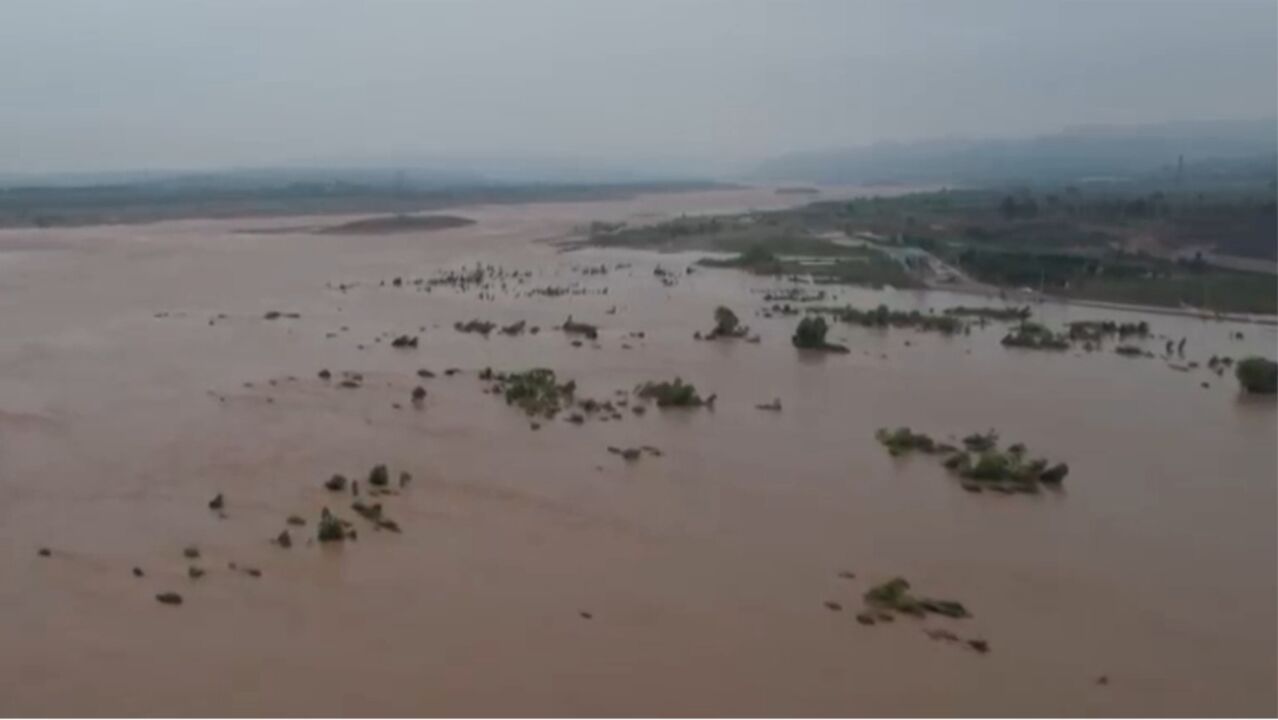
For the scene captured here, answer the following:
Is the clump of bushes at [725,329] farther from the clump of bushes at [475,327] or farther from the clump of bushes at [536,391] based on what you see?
the clump of bushes at [536,391]

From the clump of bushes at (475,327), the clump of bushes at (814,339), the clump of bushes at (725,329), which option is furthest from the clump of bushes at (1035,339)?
the clump of bushes at (475,327)

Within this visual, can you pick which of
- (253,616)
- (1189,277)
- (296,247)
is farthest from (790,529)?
(296,247)

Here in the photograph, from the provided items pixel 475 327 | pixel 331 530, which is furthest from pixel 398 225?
pixel 331 530

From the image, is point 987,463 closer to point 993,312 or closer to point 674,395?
point 674,395

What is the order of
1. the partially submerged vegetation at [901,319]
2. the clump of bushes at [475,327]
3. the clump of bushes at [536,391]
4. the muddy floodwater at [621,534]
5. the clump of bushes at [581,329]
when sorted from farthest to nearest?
the partially submerged vegetation at [901,319] < the clump of bushes at [475,327] < the clump of bushes at [581,329] < the clump of bushes at [536,391] < the muddy floodwater at [621,534]

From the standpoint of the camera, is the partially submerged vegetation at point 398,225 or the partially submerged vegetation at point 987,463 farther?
the partially submerged vegetation at point 398,225

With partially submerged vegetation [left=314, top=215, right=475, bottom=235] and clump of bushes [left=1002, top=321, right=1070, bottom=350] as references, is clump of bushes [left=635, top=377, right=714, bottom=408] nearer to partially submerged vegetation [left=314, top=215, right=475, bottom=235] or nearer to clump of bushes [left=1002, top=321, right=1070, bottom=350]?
clump of bushes [left=1002, top=321, right=1070, bottom=350]
